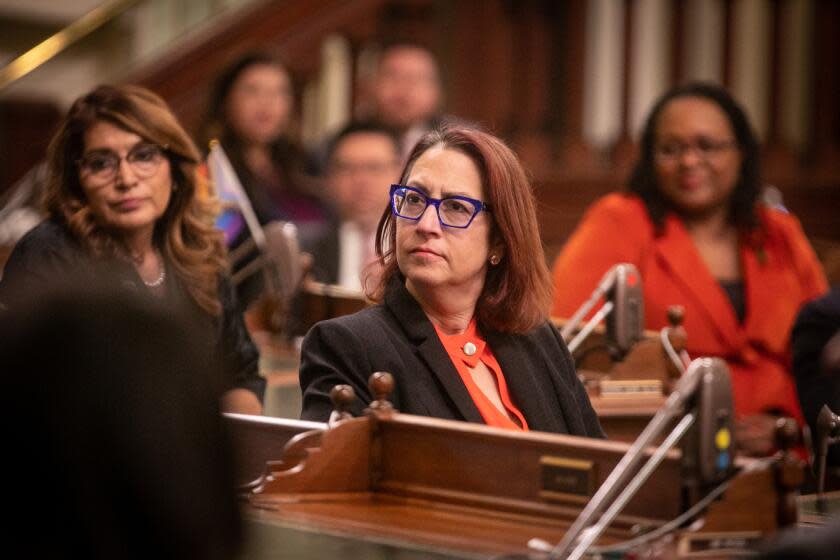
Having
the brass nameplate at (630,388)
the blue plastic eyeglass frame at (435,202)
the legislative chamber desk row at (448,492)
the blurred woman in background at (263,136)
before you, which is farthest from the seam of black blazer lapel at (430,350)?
the blurred woman in background at (263,136)

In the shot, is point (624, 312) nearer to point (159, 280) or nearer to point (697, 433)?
point (159, 280)

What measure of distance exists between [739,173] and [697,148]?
18 centimetres

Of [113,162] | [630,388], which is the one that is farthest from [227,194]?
[630,388]

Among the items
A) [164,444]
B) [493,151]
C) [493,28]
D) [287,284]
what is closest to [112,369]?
[164,444]

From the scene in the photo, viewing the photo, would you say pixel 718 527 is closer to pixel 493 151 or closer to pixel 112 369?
pixel 493 151

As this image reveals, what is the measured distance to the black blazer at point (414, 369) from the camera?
295cm

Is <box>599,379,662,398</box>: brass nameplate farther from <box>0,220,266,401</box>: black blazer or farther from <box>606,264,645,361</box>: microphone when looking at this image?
<box>0,220,266,401</box>: black blazer

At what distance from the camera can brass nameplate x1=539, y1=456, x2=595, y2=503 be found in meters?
2.47

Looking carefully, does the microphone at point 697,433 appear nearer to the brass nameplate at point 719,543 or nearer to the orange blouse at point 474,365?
the brass nameplate at point 719,543

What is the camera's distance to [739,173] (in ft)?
17.1

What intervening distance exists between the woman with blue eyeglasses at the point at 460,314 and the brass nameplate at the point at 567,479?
0.45m

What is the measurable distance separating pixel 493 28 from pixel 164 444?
726 cm

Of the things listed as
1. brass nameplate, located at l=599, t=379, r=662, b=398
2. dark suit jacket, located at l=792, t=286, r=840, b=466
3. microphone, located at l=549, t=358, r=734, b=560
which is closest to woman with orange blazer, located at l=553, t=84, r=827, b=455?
brass nameplate, located at l=599, t=379, r=662, b=398

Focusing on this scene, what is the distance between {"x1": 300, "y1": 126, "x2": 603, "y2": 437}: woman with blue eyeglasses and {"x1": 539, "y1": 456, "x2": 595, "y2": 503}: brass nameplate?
45 centimetres
